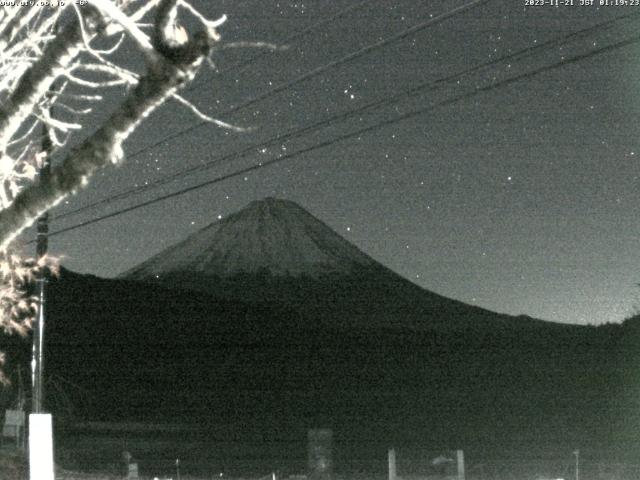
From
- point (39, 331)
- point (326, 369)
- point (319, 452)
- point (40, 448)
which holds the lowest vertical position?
point (319, 452)

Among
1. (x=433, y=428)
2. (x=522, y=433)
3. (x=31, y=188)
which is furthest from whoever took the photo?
(x=433, y=428)

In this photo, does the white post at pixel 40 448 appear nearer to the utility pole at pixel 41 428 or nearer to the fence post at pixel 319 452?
the utility pole at pixel 41 428

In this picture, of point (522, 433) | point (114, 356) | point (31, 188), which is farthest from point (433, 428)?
point (31, 188)

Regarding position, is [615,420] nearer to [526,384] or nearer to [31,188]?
[526,384]

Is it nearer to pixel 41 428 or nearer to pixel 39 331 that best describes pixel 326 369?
pixel 39 331

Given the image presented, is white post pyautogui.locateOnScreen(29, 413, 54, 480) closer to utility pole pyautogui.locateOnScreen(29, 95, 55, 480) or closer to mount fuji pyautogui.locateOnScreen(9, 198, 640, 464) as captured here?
utility pole pyautogui.locateOnScreen(29, 95, 55, 480)

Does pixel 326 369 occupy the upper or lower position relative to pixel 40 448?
upper

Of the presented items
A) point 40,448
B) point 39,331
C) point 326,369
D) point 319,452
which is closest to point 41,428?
point 40,448

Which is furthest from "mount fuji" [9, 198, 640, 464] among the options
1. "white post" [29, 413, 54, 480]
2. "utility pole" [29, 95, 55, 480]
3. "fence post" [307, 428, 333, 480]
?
"white post" [29, 413, 54, 480]
